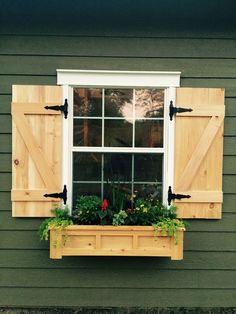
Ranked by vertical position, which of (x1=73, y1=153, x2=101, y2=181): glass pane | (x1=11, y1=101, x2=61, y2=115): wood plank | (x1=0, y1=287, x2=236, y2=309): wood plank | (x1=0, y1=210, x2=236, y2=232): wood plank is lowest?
(x1=0, y1=287, x2=236, y2=309): wood plank

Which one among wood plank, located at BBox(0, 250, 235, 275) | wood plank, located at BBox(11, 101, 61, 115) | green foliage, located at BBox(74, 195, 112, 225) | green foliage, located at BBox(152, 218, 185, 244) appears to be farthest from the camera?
wood plank, located at BBox(0, 250, 235, 275)

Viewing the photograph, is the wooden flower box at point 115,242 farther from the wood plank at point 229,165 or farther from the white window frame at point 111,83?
the wood plank at point 229,165

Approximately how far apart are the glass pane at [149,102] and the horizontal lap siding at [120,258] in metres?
0.22

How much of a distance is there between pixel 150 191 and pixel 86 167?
63 centimetres

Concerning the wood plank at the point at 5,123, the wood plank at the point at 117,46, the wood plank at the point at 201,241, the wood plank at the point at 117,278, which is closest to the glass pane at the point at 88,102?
the wood plank at the point at 117,46

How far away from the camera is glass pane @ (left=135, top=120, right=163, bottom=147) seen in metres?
3.50

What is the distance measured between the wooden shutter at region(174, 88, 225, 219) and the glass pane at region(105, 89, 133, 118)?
44 centimetres

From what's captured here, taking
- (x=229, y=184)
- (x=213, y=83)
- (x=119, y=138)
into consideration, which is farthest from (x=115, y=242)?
(x=213, y=83)

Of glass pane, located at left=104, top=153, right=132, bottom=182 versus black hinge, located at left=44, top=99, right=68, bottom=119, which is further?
glass pane, located at left=104, top=153, right=132, bottom=182

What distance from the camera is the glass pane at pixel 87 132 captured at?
3482mm

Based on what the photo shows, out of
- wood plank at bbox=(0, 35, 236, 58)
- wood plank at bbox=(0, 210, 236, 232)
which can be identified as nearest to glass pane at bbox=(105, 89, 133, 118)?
wood plank at bbox=(0, 35, 236, 58)

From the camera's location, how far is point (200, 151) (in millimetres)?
3385

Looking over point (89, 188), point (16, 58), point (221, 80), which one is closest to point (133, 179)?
point (89, 188)

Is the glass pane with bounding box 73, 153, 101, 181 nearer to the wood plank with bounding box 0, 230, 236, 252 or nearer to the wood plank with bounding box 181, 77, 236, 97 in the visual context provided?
the wood plank with bounding box 0, 230, 236, 252
